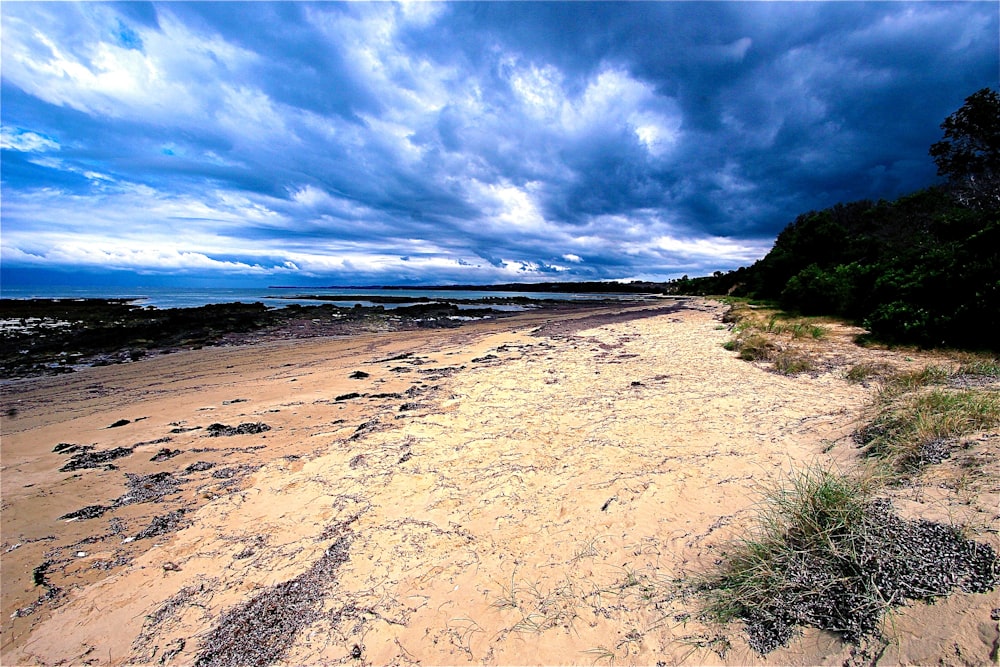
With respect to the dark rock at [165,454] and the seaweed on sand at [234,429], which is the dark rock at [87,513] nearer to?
the dark rock at [165,454]

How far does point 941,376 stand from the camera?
586 cm

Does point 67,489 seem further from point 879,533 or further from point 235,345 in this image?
point 235,345

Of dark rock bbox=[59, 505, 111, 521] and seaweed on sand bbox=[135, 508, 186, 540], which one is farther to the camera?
dark rock bbox=[59, 505, 111, 521]

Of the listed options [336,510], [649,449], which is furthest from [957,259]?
[336,510]

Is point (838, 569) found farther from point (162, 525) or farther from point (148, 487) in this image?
point (148, 487)

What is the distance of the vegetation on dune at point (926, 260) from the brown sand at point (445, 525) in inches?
68.3

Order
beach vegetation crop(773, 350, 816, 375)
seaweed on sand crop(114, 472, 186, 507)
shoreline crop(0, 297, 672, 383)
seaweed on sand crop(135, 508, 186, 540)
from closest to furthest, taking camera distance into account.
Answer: seaweed on sand crop(135, 508, 186, 540)
seaweed on sand crop(114, 472, 186, 507)
beach vegetation crop(773, 350, 816, 375)
shoreline crop(0, 297, 672, 383)

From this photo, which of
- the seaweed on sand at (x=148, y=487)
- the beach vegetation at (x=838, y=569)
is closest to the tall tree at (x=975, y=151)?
the beach vegetation at (x=838, y=569)

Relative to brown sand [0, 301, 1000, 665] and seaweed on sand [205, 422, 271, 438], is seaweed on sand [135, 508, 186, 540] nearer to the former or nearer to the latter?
brown sand [0, 301, 1000, 665]

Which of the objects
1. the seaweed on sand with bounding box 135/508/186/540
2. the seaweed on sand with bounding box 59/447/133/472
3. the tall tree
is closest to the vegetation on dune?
the tall tree

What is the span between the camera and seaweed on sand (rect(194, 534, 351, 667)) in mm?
2723

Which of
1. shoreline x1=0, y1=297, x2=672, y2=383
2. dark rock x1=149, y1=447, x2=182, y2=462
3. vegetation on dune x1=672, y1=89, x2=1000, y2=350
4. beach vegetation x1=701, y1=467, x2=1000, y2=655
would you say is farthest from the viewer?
shoreline x1=0, y1=297, x2=672, y2=383

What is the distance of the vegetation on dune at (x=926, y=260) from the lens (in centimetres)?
891

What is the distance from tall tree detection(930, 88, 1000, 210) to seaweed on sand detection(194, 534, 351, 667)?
30328mm
